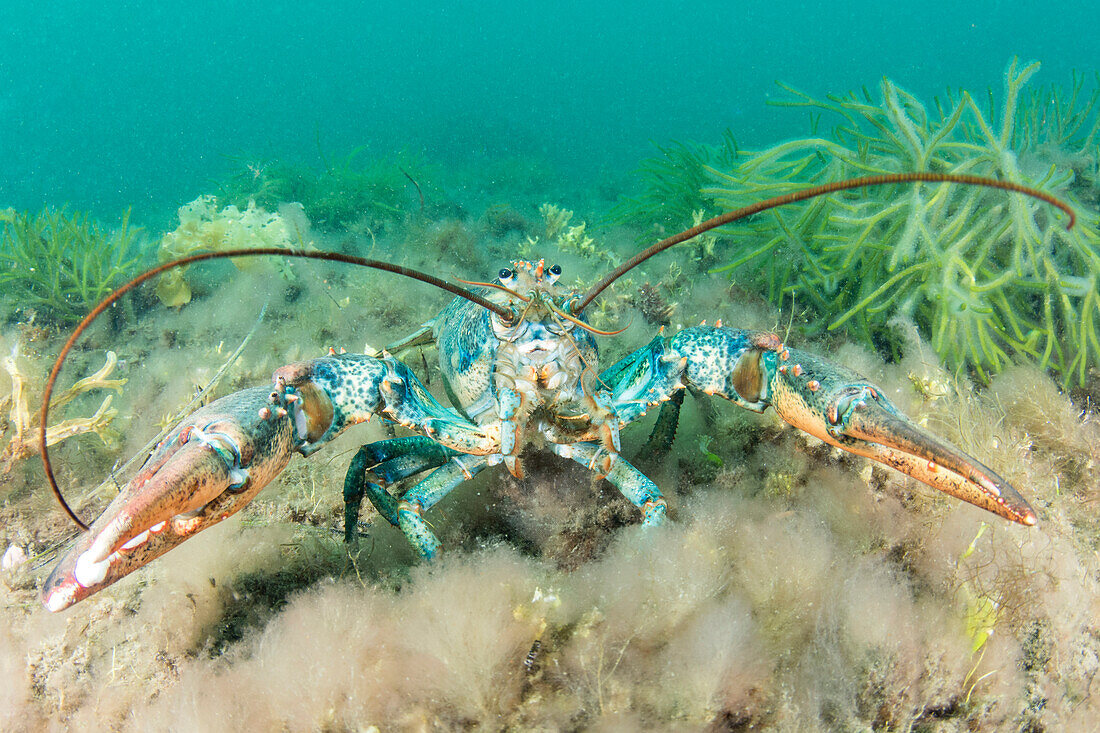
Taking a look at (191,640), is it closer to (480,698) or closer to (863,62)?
(480,698)

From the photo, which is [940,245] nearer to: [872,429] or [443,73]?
[872,429]

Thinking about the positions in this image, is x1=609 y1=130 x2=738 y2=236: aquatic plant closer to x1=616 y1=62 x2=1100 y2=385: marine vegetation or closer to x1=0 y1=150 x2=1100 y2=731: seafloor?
x1=616 y1=62 x2=1100 y2=385: marine vegetation

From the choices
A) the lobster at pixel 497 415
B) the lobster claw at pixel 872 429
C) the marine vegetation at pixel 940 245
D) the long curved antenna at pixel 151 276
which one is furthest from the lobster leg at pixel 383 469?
the marine vegetation at pixel 940 245

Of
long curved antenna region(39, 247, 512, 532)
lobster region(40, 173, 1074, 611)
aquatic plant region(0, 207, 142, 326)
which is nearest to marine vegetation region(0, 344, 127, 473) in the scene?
lobster region(40, 173, 1074, 611)

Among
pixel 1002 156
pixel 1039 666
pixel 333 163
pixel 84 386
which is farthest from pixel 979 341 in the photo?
pixel 333 163

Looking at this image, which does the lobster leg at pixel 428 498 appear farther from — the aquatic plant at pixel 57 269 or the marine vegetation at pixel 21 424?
the aquatic plant at pixel 57 269

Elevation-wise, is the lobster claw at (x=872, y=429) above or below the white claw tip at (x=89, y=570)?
below
